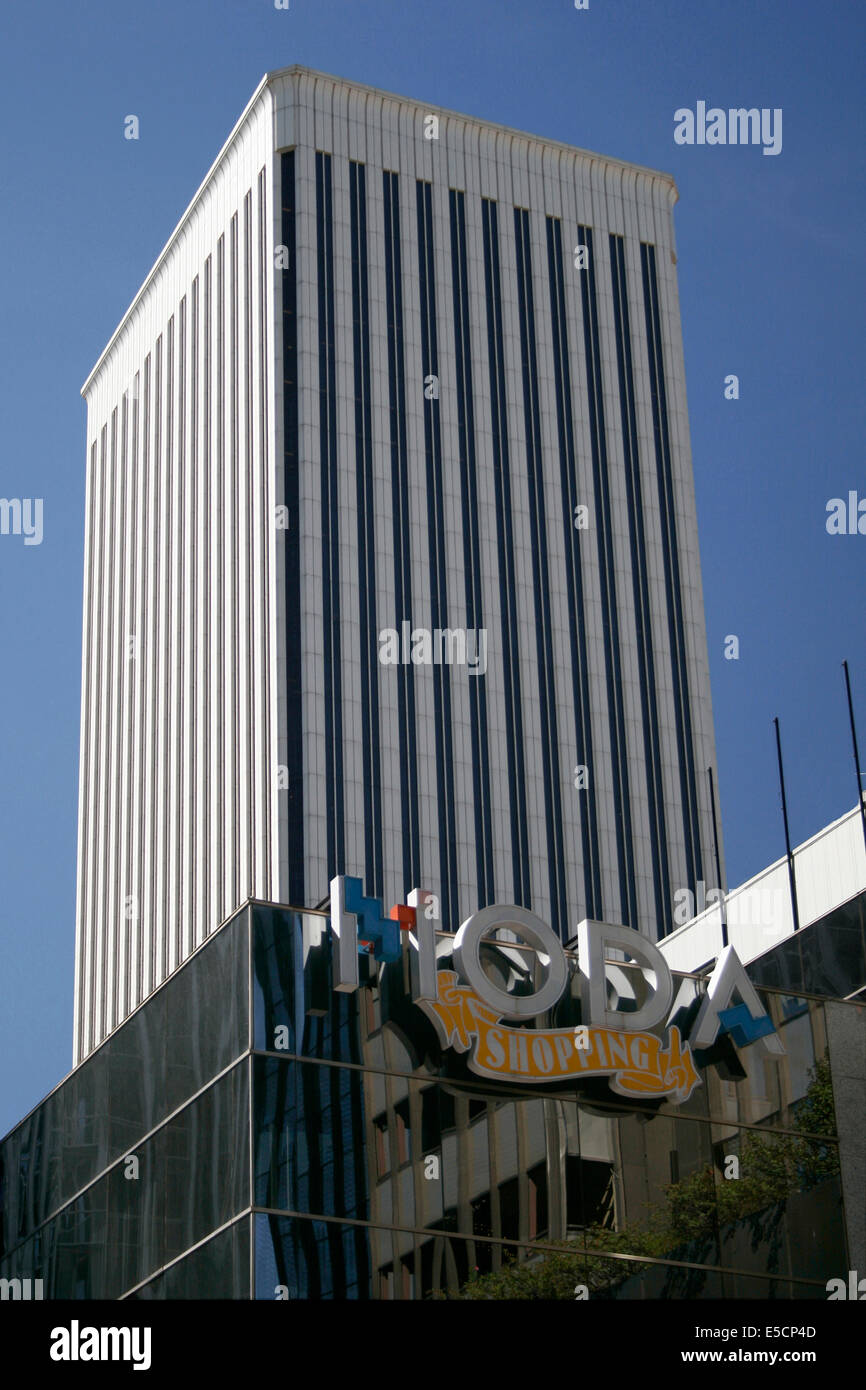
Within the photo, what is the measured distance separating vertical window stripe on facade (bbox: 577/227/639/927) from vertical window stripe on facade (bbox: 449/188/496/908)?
6946 millimetres

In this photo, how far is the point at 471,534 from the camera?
346 ft

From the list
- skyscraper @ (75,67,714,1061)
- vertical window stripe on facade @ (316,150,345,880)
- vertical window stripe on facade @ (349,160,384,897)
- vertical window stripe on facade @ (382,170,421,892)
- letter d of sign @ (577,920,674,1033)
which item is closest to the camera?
letter d of sign @ (577,920,674,1033)

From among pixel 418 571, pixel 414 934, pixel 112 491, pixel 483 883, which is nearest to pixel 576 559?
pixel 418 571

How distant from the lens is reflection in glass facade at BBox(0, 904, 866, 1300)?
35.3 m

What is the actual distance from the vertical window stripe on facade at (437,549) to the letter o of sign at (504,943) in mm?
55739

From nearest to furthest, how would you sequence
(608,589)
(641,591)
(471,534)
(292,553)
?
(292,553) < (471,534) < (608,589) < (641,591)

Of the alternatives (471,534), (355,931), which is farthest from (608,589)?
(355,931)

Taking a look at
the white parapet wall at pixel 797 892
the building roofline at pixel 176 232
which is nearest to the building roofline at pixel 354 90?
the building roofline at pixel 176 232

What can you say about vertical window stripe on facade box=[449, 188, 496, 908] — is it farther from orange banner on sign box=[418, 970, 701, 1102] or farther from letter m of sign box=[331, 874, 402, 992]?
letter m of sign box=[331, 874, 402, 992]

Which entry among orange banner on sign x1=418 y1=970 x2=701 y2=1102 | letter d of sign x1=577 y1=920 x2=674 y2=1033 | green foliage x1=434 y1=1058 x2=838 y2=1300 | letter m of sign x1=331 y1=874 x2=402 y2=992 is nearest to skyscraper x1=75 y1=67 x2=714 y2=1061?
green foliage x1=434 y1=1058 x2=838 y2=1300

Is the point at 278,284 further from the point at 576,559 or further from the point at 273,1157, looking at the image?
the point at 273,1157

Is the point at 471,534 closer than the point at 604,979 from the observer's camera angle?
No

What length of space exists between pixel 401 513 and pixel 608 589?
12.1 metres

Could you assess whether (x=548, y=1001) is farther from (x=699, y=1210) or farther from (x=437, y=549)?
(x=437, y=549)
